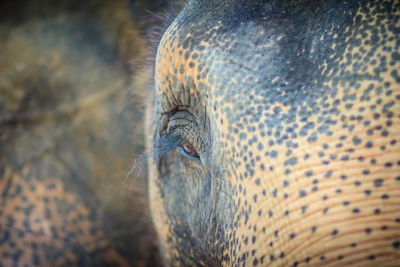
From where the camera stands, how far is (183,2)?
140 cm

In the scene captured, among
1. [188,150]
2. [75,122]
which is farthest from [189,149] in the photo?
[75,122]

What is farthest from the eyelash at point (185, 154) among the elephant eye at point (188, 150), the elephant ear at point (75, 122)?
the elephant ear at point (75, 122)

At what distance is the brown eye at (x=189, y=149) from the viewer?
4.11ft

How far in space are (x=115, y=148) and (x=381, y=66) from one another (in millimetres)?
1703

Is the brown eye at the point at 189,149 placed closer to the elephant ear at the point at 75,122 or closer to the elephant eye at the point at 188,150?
the elephant eye at the point at 188,150

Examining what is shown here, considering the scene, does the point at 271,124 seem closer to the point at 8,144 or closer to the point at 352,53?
the point at 352,53

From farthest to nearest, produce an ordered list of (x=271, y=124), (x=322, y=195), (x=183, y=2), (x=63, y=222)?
(x=63, y=222)
(x=183, y=2)
(x=271, y=124)
(x=322, y=195)

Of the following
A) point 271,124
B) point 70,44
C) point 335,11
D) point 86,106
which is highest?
point 70,44

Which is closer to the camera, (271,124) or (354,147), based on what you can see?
(354,147)

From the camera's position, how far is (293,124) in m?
Result: 0.87

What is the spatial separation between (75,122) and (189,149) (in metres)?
1.23

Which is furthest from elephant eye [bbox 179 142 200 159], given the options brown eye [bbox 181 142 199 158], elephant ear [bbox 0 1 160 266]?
elephant ear [bbox 0 1 160 266]

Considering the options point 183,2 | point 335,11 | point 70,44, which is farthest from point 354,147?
point 70,44

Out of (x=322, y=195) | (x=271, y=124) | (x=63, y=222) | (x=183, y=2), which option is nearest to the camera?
(x=322, y=195)
